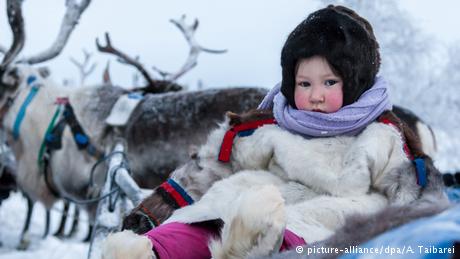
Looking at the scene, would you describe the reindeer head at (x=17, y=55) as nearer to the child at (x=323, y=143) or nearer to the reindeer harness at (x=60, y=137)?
the reindeer harness at (x=60, y=137)

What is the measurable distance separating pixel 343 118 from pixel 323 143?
89mm

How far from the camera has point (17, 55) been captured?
16.4 feet

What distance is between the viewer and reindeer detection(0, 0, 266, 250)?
4484 mm

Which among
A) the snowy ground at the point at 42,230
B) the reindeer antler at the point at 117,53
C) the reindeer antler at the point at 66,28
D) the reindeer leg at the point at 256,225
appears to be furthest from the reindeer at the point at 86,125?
the reindeer leg at the point at 256,225

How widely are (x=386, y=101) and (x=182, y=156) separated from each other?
2.91 meters

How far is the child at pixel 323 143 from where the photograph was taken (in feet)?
4.72

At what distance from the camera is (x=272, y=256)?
97 centimetres

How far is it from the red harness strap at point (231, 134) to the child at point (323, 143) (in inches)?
1.1

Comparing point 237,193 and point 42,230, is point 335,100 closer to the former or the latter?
point 237,193

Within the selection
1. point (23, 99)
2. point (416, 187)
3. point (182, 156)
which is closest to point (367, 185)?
point (416, 187)

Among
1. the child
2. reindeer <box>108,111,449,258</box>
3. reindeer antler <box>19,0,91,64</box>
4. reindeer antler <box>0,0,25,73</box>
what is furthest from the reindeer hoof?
reindeer antler <box>19,0,91,64</box>

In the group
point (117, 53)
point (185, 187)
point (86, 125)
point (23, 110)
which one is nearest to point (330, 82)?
point (185, 187)

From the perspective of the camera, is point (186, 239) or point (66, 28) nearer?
point (186, 239)

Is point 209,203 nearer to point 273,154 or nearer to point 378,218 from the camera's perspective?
point 273,154
